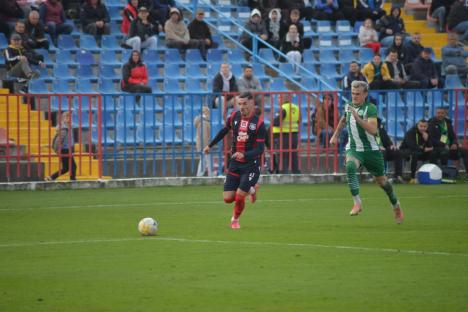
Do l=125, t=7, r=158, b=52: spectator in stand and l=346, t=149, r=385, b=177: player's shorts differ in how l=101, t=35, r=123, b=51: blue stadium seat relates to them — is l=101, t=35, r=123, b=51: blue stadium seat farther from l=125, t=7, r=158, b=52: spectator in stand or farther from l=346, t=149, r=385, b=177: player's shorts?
l=346, t=149, r=385, b=177: player's shorts

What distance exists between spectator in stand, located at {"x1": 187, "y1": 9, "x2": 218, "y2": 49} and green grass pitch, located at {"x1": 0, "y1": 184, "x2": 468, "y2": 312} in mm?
9728

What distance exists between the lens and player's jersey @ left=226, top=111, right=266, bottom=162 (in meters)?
16.1

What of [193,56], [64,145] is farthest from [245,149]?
[193,56]

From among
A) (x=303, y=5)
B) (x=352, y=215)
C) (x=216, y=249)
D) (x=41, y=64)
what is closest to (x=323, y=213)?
(x=352, y=215)

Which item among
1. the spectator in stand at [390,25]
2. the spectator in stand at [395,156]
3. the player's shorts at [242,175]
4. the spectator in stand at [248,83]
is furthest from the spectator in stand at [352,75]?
the player's shorts at [242,175]

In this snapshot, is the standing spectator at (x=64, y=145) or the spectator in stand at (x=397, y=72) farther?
the spectator in stand at (x=397, y=72)

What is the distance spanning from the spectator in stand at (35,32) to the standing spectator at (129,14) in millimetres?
2181

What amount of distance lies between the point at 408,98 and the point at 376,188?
3.70 m

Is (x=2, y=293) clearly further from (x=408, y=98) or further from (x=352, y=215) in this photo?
(x=408, y=98)

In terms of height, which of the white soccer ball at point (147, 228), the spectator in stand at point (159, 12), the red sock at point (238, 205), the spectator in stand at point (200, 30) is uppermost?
the spectator in stand at point (159, 12)

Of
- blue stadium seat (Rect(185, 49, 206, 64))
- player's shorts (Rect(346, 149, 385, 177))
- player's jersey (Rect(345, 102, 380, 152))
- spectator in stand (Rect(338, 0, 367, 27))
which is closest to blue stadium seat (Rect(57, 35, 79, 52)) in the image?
blue stadium seat (Rect(185, 49, 206, 64))

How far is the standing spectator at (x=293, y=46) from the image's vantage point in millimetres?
30078

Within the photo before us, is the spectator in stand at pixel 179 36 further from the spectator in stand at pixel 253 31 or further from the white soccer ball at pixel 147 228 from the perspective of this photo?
the white soccer ball at pixel 147 228

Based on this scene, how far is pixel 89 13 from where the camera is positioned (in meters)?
28.7
